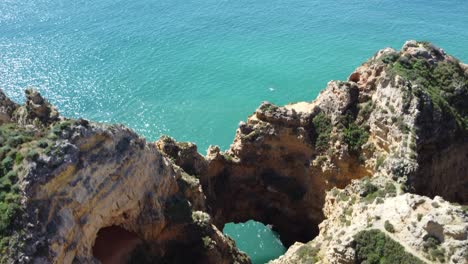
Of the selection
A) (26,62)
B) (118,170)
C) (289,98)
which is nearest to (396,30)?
(289,98)

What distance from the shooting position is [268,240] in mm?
46531

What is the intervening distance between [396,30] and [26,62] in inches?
2388

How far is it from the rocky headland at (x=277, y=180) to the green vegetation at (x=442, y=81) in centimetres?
11

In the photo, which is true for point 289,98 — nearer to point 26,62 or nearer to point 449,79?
point 449,79

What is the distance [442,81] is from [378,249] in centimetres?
1780

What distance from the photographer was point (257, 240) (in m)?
46.8

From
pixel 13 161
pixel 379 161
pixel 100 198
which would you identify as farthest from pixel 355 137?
pixel 13 161

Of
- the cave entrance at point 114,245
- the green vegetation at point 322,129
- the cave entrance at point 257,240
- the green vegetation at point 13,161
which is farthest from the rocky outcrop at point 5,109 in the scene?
the cave entrance at point 257,240

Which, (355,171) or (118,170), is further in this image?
(355,171)

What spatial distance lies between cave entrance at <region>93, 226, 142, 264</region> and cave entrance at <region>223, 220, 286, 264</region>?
1899cm

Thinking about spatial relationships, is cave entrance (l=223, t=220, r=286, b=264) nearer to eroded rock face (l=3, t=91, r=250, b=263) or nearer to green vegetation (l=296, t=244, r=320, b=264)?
eroded rock face (l=3, t=91, r=250, b=263)

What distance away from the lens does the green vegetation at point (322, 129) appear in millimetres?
36688

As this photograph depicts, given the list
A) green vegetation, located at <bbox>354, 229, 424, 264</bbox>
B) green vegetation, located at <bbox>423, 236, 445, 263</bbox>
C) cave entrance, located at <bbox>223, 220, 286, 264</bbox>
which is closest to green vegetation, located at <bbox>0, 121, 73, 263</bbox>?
green vegetation, located at <bbox>354, 229, 424, 264</bbox>

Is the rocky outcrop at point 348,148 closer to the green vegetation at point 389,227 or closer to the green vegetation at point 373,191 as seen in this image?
the green vegetation at point 373,191
